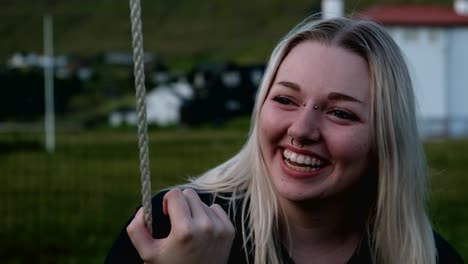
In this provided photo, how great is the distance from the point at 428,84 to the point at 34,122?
64.6ft

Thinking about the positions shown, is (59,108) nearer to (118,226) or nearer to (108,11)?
(108,11)

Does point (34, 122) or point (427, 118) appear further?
point (427, 118)

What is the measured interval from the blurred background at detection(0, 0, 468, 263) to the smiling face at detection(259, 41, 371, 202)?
21.9 inches

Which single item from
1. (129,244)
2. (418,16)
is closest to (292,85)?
(129,244)

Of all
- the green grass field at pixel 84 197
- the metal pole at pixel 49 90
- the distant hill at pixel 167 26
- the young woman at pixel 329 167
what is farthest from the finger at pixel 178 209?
the metal pole at pixel 49 90

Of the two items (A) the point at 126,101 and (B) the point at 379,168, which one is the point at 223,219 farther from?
(A) the point at 126,101

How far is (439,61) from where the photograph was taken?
171 feet

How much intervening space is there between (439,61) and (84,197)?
4027 cm

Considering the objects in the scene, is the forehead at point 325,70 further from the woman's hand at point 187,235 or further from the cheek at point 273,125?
the woman's hand at point 187,235

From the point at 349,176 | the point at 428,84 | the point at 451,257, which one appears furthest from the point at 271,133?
the point at 428,84

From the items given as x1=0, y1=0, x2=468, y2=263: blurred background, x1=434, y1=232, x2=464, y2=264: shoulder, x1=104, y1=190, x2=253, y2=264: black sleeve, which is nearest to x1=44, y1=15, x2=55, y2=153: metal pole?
x1=0, y1=0, x2=468, y2=263: blurred background

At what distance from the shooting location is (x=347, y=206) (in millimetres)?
2363

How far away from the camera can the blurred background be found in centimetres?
1125

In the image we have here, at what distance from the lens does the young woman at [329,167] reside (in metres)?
2.13
